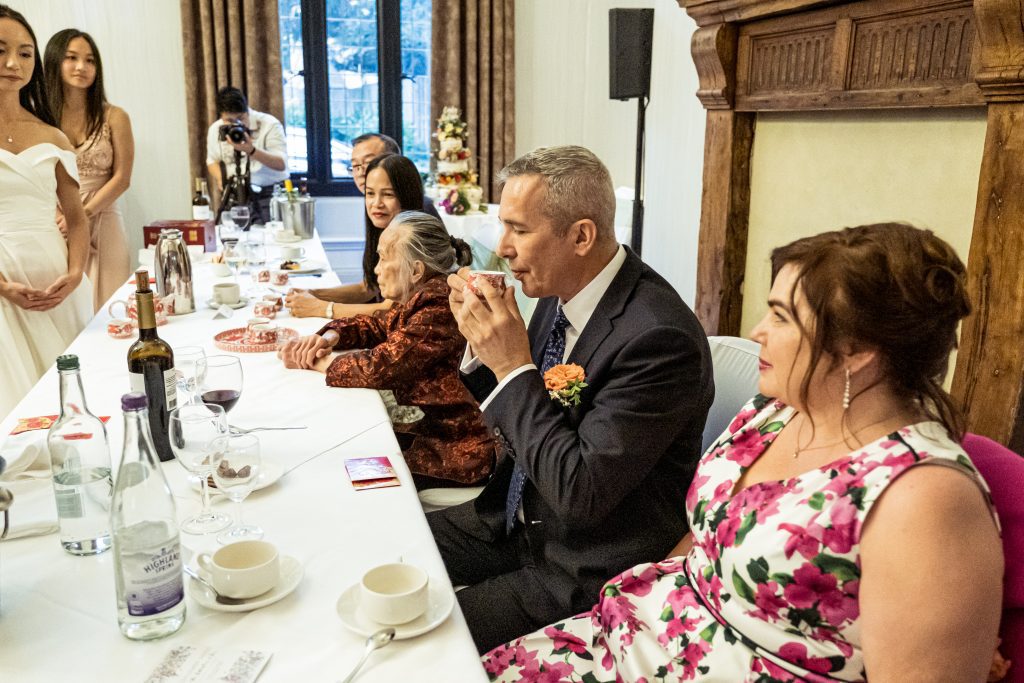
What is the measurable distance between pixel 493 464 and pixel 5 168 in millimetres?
2173

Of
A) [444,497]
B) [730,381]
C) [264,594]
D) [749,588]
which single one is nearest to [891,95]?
[730,381]

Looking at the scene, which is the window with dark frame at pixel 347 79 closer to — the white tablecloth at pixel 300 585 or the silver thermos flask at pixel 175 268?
the silver thermos flask at pixel 175 268

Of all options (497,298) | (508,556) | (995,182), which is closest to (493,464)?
(508,556)

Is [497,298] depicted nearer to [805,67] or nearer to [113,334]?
[113,334]

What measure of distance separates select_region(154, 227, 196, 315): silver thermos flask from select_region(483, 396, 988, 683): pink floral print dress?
188 cm

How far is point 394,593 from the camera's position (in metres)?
1.09

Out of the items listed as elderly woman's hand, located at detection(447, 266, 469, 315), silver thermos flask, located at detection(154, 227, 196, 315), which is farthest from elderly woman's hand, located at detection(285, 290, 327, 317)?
elderly woman's hand, located at detection(447, 266, 469, 315)

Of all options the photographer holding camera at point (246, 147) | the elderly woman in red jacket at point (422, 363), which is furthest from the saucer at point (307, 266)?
Result: the photographer holding camera at point (246, 147)

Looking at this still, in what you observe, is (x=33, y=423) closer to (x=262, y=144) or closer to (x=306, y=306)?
(x=306, y=306)

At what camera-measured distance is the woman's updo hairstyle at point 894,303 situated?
105 cm

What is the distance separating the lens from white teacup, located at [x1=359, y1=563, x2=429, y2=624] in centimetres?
103

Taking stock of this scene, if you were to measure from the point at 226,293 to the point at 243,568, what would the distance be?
1.93 metres

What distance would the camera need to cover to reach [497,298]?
1624 mm

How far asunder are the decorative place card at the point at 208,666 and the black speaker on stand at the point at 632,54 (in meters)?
4.04
